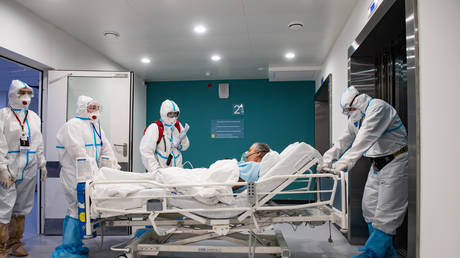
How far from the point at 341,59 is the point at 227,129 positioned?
11.0ft

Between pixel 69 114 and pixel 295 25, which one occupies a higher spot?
pixel 295 25

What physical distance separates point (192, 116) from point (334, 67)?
3.44 m

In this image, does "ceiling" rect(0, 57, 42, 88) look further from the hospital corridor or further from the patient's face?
the patient's face

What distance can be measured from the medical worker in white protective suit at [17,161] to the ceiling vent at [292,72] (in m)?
3.95

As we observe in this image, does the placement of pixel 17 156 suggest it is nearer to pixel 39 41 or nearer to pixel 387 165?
pixel 39 41

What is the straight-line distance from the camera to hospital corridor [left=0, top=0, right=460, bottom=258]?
1.87m

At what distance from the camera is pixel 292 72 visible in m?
6.00

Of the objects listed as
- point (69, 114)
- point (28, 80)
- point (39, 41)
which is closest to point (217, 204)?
point (69, 114)

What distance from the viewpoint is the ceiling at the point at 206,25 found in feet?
11.3

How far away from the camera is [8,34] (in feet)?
10.6

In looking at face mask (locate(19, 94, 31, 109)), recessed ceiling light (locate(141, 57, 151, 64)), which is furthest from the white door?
recessed ceiling light (locate(141, 57, 151, 64))

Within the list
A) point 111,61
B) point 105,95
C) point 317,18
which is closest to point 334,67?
point 317,18

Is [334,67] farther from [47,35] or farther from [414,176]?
[47,35]

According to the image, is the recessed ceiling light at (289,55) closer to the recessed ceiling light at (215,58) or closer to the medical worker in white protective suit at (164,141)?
the recessed ceiling light at (215,58)
